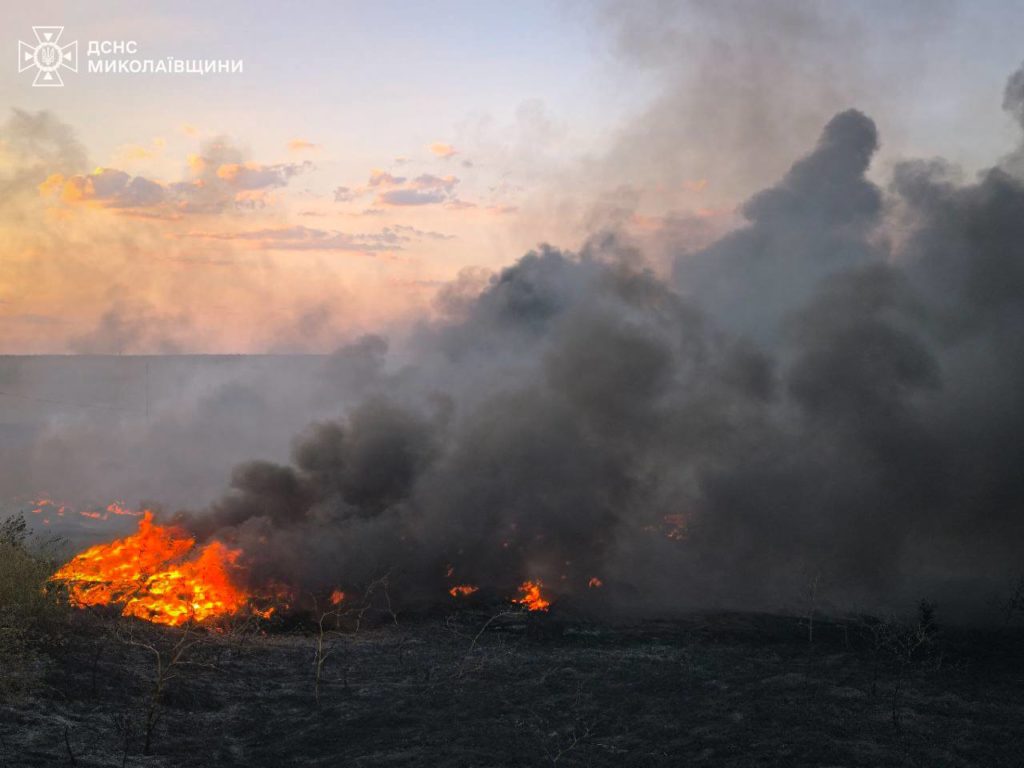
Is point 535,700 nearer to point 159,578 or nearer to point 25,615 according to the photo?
point 25,615

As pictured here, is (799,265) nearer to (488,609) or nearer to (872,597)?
(872,597)

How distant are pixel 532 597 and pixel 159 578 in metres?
13.2

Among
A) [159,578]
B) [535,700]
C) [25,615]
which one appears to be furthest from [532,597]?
[25,615]

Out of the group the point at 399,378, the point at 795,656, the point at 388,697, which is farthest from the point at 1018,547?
the point at 399,378

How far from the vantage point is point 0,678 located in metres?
18.2

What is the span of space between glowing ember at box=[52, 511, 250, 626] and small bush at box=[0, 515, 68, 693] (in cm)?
104

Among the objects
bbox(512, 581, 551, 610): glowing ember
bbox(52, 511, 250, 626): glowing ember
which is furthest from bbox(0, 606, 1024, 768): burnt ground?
bbox(512, 581, 551, 610): glowing ember

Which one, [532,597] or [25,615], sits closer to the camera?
[25,615]

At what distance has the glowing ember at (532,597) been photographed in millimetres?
30172

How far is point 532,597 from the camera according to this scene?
103 ft

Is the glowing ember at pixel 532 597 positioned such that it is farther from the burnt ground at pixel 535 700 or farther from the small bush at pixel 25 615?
the small bush at pixel 25 615

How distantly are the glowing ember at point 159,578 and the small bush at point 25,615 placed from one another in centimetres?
104

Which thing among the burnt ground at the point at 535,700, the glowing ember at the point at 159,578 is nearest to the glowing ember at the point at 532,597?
the burnt ground at the point at 535,700

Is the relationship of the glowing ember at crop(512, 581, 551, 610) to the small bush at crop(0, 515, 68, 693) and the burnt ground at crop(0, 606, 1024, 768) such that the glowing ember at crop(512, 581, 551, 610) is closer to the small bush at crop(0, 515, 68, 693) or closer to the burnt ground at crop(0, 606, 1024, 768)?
the burnt ground at crop(0, 606, 1024, 768)
